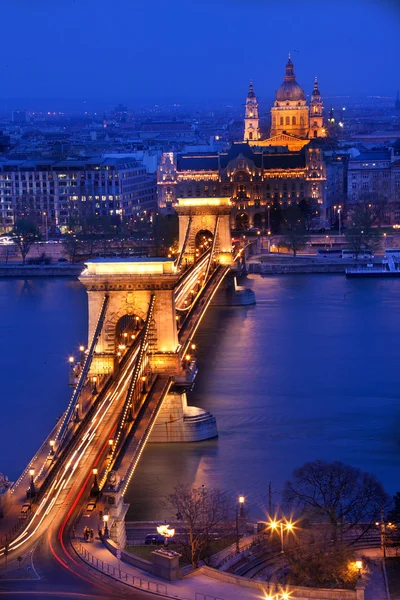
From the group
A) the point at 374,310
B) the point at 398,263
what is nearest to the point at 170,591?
the point at 374,310

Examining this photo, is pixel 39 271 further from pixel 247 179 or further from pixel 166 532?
pixel 166 532

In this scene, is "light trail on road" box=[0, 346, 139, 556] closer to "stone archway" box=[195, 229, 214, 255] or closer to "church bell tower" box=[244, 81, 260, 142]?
"stone archway" box=[195, 229, 214, 255]

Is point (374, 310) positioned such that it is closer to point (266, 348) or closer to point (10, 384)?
point (266, 348)

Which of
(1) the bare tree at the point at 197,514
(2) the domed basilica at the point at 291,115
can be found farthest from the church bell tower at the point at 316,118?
(1) the bare tree at the point at 197,514

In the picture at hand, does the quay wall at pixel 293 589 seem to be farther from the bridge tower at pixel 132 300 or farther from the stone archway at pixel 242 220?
the stone archway at pixel 242 220

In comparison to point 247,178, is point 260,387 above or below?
below

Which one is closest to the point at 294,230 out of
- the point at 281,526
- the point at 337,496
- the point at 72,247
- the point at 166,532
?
the point at 72,247
